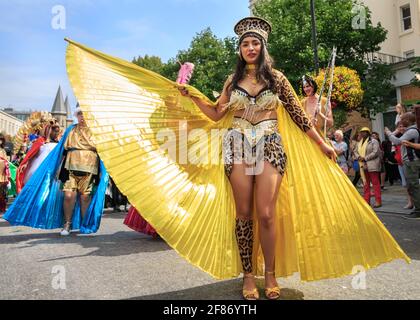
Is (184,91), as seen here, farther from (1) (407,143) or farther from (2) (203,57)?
(2) (203,57)

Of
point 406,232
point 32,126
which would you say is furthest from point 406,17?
point 32,126

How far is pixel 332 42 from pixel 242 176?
681 inches

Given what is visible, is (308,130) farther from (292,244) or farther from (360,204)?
(292,244)

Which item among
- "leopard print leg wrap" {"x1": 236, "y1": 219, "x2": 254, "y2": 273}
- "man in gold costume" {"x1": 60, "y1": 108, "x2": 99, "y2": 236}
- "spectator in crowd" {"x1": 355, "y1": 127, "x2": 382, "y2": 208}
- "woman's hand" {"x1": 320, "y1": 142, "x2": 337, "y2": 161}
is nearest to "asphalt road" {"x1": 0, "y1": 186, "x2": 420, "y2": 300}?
"leopard print leg wrap" {"x1": 236, "y1": 219, "x2": 254, "y2": 273}

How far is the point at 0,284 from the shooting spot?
3.31 m

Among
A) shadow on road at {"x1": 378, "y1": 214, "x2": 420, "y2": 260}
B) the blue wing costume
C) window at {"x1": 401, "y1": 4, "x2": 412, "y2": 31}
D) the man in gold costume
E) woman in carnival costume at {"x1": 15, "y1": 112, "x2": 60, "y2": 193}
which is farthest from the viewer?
window at {"x1": 401, "y1": 4, "x2": 412, "y2": 31}

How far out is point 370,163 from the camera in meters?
8.59

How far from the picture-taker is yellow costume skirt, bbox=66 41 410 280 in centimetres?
272

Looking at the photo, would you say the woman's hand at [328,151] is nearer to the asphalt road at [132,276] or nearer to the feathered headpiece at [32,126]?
the asphalt road at [132,276]

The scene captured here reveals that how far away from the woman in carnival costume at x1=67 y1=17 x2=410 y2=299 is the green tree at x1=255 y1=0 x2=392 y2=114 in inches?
595

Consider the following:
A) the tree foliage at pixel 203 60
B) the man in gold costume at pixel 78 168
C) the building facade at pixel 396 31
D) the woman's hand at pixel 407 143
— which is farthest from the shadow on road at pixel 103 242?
the tree foliage at pixel 203 60

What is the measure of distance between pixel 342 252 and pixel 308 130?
3.08 feet

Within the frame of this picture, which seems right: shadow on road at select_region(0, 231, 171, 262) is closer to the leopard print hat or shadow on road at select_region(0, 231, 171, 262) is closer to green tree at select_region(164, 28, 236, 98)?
the leopard print hat

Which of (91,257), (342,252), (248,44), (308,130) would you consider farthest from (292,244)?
(91,257)
